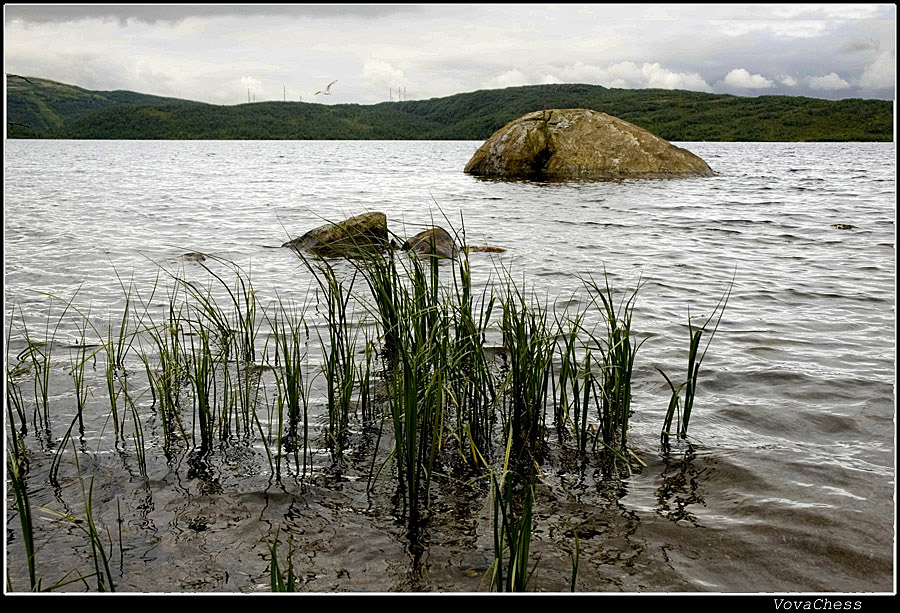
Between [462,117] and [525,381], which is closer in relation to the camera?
[525,381]

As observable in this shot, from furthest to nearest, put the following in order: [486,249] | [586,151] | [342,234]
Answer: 1. [586,151]
2. [486,249]
3. [342,234]

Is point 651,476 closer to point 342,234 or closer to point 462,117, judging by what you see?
point 342,234

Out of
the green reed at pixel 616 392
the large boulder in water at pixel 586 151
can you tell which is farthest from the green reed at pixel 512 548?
the large boulder in water at pixel 586 151

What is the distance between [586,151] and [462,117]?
15992cm

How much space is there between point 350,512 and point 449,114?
618 feet

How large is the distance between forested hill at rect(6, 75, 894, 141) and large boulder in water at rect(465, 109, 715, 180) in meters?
81.8

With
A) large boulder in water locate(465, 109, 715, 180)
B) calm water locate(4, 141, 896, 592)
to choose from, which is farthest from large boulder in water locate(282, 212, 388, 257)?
large boulder in water locate(465, 109, 715, 180)

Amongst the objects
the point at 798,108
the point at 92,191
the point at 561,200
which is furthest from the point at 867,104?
the point at 92,191

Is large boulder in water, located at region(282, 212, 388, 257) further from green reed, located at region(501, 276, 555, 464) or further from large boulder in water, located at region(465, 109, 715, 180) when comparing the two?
large boulder in water, located at region(465, 109, 715, 180)

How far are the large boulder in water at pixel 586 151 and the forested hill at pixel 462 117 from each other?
8183 cm

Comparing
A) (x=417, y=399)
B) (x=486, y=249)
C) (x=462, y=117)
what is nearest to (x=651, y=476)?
(x=417, y=399)

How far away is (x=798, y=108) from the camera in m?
108

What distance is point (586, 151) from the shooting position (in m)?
23.5

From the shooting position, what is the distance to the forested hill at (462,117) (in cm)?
10044
